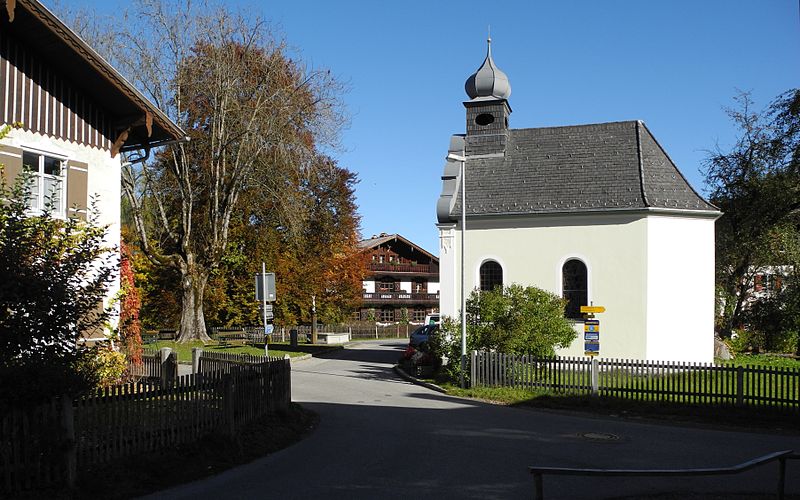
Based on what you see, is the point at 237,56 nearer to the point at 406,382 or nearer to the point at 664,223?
the point at 406,382

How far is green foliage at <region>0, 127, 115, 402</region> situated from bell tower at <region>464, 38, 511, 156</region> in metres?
21.5

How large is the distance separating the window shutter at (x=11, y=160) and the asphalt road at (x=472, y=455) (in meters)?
8.29

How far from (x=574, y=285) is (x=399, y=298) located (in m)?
40.2

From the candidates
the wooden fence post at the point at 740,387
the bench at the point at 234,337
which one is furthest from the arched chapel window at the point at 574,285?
the bench at the point at 234,337

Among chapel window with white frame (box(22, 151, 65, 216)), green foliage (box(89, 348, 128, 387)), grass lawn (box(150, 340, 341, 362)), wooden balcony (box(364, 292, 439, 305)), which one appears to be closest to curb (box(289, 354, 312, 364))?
grass lawn (box(150, 340, 341, 362))

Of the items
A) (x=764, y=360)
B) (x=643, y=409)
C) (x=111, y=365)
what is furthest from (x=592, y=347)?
(x=764, y=360)

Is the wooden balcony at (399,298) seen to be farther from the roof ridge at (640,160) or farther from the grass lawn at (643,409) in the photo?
the grass lawn at (643,409)

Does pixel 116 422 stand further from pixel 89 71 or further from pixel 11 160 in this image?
pixel 89 71

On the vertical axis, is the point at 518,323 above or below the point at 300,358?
above

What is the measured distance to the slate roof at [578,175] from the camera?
25.8 meters

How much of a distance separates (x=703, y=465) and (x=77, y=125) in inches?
573

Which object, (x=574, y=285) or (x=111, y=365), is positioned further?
A: (x=574, y=285)

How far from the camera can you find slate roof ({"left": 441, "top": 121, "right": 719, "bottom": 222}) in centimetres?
2580

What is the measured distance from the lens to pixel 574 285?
26.0 metres
